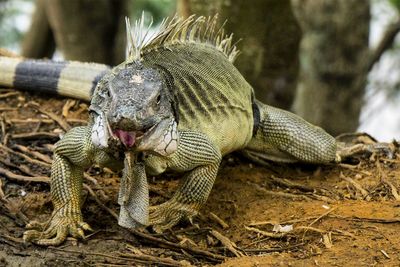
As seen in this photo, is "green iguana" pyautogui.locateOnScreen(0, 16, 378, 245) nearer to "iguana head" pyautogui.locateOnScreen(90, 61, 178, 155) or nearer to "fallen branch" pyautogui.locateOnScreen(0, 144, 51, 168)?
"iguana head" pyautogui.locateOnScreen(90, 61, 178, 155)

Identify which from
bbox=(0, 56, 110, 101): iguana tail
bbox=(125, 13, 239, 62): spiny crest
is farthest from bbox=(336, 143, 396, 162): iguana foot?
bbox=(0, 56, 110, 101): iguana tail

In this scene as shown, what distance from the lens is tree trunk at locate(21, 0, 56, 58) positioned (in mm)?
12523

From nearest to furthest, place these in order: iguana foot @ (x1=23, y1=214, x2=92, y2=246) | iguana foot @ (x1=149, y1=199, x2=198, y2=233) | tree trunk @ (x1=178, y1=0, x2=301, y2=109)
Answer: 1. iguana foot @ (x1=23, y1=214, x2=92, y2=246)
2. iguana foot @ (x1=149, y1=199, x2=198, y2=233)
3. tree trunk @ (x1=178, y1=0, x2=301, y2=109)

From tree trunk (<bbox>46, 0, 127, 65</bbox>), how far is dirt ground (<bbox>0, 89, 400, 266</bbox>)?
4037 millimetres

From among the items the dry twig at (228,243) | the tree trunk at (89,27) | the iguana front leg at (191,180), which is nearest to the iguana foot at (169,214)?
the iguana front leg at (191,180)

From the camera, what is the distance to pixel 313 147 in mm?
5867

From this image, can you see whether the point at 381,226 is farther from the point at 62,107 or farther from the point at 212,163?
the point at 62,107

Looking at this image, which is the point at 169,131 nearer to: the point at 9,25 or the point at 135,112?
the point at 135,112

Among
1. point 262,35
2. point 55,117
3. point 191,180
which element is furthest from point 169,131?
point 262,35

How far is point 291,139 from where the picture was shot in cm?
584

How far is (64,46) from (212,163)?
6.33 metres

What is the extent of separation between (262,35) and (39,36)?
572 cm

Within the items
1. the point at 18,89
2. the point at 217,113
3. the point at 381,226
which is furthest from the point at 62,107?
the point at 381,226

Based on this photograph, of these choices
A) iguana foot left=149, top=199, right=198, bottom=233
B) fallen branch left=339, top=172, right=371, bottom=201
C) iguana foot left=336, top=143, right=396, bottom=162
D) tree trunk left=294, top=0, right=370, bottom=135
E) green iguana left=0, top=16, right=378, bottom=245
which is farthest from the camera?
tree trunk left=294, top=0, right=370, bottom=135
